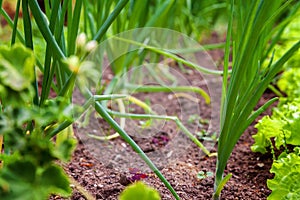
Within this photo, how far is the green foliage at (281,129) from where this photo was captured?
1.20 metres

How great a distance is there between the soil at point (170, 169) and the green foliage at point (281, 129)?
0.07m

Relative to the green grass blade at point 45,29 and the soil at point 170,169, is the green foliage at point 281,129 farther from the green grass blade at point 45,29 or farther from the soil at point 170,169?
the green grass blade at point 45,29

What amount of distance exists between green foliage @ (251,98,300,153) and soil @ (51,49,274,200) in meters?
0.07

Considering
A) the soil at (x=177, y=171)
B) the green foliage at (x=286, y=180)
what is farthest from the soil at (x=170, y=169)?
the green foliage at (x=286, y=180)

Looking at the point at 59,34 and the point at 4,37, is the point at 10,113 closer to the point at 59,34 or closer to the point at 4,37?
the point at 59,34

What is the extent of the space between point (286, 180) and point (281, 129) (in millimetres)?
249

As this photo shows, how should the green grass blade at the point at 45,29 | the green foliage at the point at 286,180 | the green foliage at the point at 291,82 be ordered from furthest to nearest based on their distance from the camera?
the green foliage at the point at 291,82 → the green foliage at the point at 286,180 → the green grass blade at the point at 45,29

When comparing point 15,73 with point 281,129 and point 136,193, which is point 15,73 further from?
point 281,129

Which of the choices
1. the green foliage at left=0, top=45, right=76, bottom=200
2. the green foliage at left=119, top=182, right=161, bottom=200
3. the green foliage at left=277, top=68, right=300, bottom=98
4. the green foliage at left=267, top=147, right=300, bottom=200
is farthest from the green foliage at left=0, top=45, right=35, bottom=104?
the green foliage at left=277, top=68, right=300, bottom=98

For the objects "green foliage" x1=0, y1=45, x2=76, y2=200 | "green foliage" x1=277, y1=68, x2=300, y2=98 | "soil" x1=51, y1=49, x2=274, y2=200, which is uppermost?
"green foliage" x1=0, y1=45, x2=76, y2=200

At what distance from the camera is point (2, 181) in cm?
58

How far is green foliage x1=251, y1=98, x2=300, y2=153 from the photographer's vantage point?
1202mm

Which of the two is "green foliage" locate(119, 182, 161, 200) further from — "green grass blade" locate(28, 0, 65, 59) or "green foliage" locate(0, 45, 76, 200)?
"green grass blade" locate(28, 0, 65, 59)

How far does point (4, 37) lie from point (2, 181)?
1734mm
